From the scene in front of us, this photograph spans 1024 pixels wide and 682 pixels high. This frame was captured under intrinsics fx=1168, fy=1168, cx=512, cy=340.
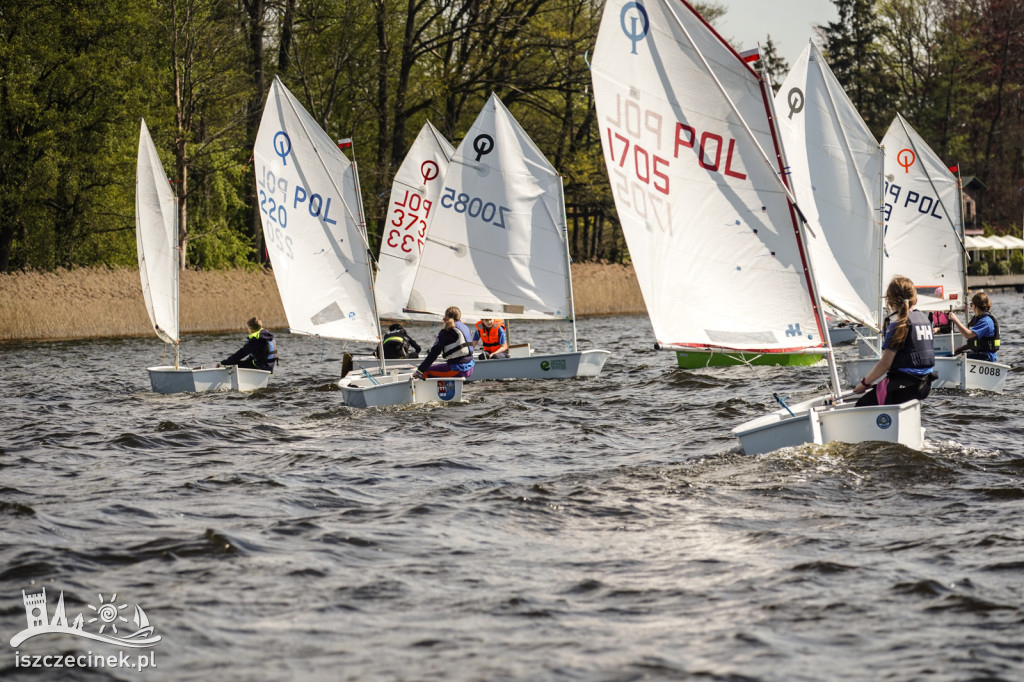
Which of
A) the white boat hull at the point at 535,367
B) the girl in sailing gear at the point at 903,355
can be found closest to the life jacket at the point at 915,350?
the girl in sailing gear at the point at 903,355

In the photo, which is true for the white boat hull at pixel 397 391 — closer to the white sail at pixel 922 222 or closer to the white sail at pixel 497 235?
the white sail at pixel 497 235

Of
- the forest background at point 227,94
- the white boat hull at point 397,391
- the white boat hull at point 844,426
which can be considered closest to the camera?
the white boat hull at point 844,426

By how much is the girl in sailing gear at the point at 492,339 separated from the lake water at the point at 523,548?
16.7 feet

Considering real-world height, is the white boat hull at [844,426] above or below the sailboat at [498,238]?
below

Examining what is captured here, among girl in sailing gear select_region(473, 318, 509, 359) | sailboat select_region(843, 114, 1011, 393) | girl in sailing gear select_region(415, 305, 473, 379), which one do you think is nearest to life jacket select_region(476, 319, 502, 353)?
girl in sailing gear select_region(473, 318, 509, 359)

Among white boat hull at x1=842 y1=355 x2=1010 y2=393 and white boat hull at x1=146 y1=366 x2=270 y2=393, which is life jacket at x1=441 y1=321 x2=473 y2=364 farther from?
white boat hull at x1=842 y1=355 x2=1010 y2=393

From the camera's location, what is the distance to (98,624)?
271 inches

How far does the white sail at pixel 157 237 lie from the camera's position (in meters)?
20.4

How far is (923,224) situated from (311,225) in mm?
11700

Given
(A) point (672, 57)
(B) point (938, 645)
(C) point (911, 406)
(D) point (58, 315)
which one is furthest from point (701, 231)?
(D) point (58, 315)

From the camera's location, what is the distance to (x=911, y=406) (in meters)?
10.2

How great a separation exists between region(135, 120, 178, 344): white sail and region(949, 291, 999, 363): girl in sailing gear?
508 inches

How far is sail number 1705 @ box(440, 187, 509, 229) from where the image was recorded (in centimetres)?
2023

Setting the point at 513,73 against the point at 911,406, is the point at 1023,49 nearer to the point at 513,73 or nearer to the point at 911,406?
the point at 513,73
